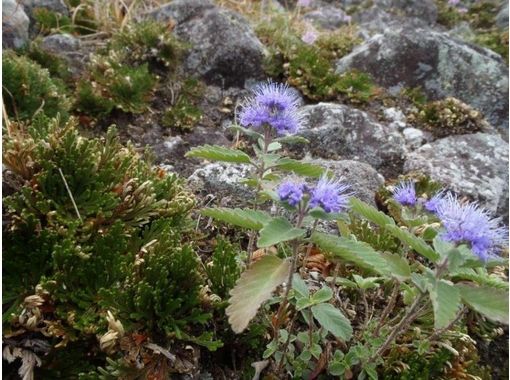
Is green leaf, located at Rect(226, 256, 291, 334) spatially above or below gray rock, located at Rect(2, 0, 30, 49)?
above

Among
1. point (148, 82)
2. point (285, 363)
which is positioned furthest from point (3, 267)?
point (148, 82)

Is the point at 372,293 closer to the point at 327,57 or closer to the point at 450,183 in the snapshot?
the point at 450,183

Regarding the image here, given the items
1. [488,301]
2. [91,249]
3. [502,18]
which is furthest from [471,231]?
[502,18]

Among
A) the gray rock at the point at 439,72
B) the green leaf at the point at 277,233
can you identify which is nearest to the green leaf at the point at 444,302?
the green leaf at the point at 277,233

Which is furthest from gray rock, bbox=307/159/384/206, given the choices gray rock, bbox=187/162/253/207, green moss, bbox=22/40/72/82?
green moss, bbox=22/40/72/82

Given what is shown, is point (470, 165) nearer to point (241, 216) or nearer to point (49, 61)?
point (241, 216)

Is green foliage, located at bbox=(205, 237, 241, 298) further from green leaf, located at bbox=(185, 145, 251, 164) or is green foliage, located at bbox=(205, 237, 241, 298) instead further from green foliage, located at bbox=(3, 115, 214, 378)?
green leaf, located at bbox=(185, 145, 251, 164)
